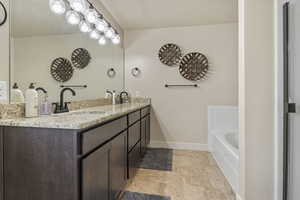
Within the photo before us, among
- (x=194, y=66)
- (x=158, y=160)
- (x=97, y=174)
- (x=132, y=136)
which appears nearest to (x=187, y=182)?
(x=158, y=160)

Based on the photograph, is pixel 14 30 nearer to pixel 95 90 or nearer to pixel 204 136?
pixel 95 90

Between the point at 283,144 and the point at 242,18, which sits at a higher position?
the point at 242,18

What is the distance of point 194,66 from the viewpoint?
3.06m

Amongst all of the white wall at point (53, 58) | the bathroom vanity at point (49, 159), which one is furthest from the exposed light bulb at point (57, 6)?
the bathroom vanity at point (49, 159)

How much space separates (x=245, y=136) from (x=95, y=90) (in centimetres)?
193

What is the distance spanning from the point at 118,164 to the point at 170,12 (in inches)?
94.3

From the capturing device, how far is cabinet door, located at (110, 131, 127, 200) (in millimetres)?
1359

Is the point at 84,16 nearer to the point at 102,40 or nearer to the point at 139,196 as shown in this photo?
the point at 102,40

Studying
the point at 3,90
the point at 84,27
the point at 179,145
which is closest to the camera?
the point at 3,90

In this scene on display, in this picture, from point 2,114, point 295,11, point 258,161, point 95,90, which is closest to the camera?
point 2,114

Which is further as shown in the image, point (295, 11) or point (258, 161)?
point (258, 161)

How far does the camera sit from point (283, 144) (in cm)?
129

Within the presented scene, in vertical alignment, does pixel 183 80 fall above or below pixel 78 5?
below

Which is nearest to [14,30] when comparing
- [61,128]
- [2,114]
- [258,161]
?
[2,114]
